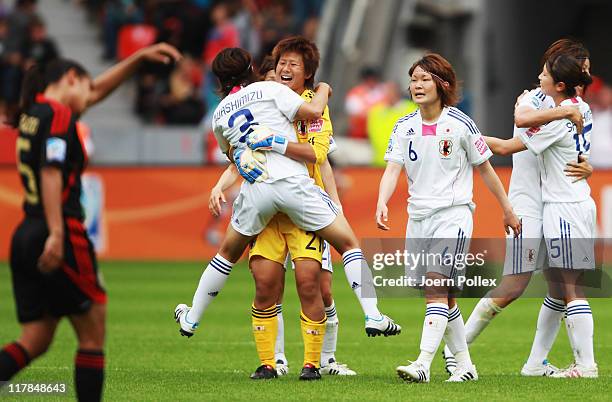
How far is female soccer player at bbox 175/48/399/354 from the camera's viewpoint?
29.3 feet

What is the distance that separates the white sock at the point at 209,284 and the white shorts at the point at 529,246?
6.84ft

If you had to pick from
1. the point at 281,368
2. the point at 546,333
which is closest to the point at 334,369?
the point at 281,368

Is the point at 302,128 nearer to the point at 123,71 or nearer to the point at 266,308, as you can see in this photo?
the point at 266,308

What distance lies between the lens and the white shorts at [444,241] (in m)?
8.89

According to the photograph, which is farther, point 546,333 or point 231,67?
point 546,333

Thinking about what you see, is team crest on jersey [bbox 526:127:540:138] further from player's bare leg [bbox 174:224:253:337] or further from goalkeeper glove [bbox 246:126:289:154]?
player's bare leg [bbox 174:224:253:337]

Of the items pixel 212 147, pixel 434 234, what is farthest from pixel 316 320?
pixel 212 147

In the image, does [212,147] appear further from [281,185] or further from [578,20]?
[281,185]

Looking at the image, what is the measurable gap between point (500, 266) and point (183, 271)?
913 centimetres

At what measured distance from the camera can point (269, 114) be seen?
8992 mm

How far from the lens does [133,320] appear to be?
13688 millimetres

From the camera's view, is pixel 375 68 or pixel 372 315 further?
pixel 375 68

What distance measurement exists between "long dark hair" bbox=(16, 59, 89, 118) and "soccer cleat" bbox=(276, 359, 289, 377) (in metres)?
3.16

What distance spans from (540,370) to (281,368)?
6.26ft
